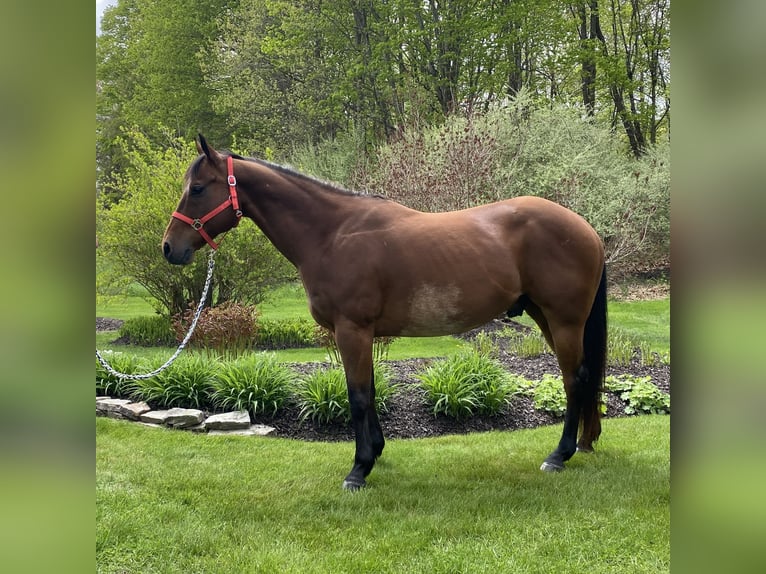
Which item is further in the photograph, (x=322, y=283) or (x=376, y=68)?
(x=376, y=68)

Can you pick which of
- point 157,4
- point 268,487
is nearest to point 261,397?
point 268,487

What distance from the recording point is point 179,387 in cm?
538

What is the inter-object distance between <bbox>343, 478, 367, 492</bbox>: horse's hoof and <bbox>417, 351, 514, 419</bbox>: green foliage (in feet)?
5.48

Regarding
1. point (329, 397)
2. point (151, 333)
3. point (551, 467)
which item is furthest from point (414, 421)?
point (151, 333)

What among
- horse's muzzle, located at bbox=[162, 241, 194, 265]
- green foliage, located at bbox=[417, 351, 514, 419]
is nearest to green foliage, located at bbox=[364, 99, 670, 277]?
green foliage, located at bbox=[417, 351, 514, 419]

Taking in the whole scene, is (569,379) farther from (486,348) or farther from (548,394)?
(486,348)

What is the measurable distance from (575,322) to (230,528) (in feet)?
8.57

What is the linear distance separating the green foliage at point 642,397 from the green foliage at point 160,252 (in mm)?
5984

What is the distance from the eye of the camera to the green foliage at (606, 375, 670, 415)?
17.7ft

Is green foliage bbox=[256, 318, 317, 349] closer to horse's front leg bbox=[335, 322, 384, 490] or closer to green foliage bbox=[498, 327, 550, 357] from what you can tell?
green foliage bbox=[498, 327, 550, 357]

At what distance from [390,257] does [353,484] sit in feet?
5.05
